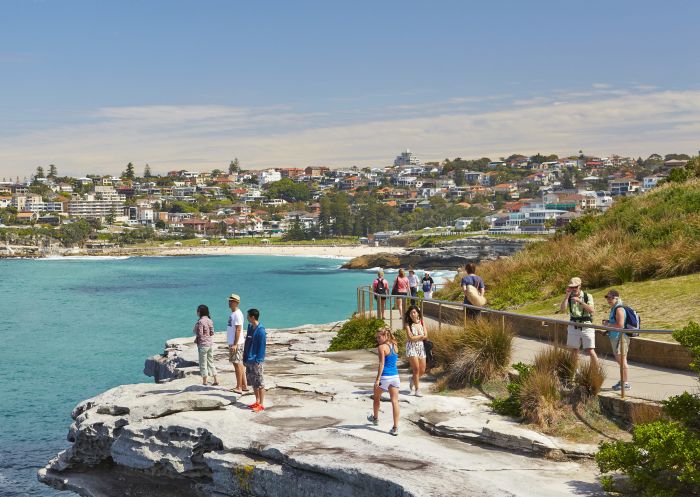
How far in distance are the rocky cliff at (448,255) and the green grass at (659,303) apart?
102074 mm

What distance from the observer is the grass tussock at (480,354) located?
1312 cm

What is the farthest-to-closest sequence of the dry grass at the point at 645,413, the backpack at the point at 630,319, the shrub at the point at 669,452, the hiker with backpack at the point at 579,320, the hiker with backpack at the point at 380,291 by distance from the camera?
the hiker with backpack at the point at 380,291, the hiker with backpack at the point at 579,320, the backpack at the point at 630,319, the dry grass at the point at 645,413, the shrub at the point at 669,452

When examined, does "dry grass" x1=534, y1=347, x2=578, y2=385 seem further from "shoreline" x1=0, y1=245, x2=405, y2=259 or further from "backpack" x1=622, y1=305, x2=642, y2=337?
"shoreline" x1=0, y1=245, x2=405, y2=259

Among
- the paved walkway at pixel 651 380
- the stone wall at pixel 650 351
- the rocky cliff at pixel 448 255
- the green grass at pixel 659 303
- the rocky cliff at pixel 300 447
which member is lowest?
the rocky cliff at pixel 448 255

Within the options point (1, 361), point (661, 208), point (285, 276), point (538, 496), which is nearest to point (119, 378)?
point (1, 361)

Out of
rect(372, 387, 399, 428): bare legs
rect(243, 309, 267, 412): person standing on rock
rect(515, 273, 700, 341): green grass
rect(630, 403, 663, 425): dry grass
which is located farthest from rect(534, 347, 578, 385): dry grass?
rect(243, 309, 267, 412): person standing on rock

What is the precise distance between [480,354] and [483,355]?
Result: 0.06 metres

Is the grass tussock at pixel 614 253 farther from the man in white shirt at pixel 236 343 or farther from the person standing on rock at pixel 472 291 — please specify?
the man in white shirt at pixel 236 343

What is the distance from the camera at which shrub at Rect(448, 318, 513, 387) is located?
43.1 ft

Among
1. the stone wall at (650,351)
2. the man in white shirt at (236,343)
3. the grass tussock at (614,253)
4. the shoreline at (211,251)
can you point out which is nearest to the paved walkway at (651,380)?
the stone wall at (650,351)

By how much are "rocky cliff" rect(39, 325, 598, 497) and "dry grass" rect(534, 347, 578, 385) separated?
3.32ft

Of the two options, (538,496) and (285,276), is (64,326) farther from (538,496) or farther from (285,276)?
(285,276)

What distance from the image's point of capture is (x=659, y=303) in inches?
638

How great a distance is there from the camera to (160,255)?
176 metres
